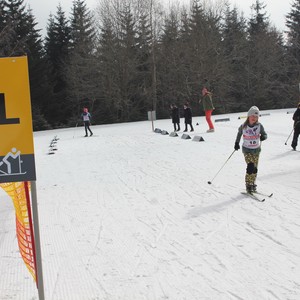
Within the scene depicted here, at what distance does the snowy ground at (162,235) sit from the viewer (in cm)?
409

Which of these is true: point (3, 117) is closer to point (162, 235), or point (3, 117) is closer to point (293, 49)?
point (162, 235)

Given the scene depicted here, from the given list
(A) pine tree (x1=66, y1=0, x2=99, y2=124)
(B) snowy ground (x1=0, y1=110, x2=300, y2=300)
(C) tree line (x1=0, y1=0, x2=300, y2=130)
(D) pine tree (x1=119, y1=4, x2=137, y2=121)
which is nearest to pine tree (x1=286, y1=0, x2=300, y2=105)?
(C) tree line (x1=0, y1=0, x2=300, y2=130)

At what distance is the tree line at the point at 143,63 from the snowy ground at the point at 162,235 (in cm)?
3017

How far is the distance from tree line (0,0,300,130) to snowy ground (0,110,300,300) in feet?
99.0

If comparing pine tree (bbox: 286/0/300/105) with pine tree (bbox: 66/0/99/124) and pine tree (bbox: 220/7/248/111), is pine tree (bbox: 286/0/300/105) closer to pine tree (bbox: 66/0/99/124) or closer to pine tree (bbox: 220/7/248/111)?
pine tree (bbox: 220/7/248/111)

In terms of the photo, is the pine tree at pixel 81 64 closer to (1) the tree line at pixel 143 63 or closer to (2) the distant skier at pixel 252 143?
(1) the tree line at pixel 143 63

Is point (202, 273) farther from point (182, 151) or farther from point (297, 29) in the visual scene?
point (297, 29)

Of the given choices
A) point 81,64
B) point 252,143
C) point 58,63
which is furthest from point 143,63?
point 252,143

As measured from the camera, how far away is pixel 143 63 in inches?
1639

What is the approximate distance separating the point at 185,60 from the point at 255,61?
32.7 feet

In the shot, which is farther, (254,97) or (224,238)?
(254,97)

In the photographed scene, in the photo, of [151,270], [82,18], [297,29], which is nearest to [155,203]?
[151,270]

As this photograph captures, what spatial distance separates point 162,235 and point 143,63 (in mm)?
37482

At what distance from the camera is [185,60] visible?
42531 mm
